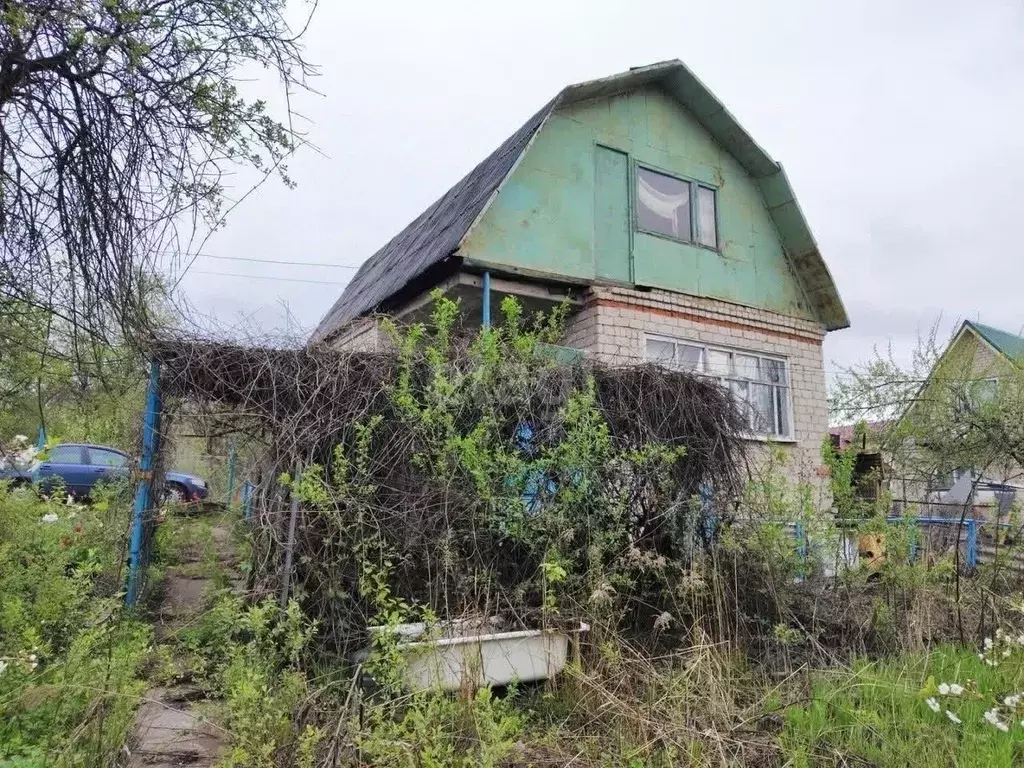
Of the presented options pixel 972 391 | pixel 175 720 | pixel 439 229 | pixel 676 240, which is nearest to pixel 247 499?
pixel 175 720

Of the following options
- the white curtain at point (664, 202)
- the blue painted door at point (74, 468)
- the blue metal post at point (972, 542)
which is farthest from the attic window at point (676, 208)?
the blue painted door at point (74, 468)

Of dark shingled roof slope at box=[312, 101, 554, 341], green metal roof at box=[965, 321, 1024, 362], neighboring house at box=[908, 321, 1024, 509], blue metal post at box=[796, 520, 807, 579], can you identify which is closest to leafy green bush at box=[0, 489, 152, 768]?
dark shingled roof slope at box=[312, 101, 554, 341]

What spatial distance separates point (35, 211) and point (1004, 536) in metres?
7.74

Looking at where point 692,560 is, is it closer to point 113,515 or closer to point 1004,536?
point 1004,536

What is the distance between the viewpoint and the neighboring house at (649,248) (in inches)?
340

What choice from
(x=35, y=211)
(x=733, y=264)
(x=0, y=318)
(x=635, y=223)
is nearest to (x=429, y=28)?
(x=35, y=211)

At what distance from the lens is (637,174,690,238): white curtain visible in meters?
9.81

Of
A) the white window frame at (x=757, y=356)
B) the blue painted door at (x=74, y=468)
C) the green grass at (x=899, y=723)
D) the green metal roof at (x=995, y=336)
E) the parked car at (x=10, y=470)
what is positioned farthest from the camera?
the green metal roof at (x=995, y=336)

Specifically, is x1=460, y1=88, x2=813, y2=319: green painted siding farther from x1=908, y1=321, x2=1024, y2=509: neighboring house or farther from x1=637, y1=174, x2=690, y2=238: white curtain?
x1=908, y1=321, x2=1024, y2=509: neighboring house

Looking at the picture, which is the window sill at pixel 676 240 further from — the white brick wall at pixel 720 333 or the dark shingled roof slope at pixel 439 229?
the dark shingled roof slope at pixel 439 229

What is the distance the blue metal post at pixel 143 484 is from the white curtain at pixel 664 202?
287 inches

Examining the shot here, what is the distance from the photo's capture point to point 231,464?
5.24 meters

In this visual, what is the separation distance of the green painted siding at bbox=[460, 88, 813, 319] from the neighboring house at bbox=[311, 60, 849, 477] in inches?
0.8

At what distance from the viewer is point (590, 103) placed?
9.48m
